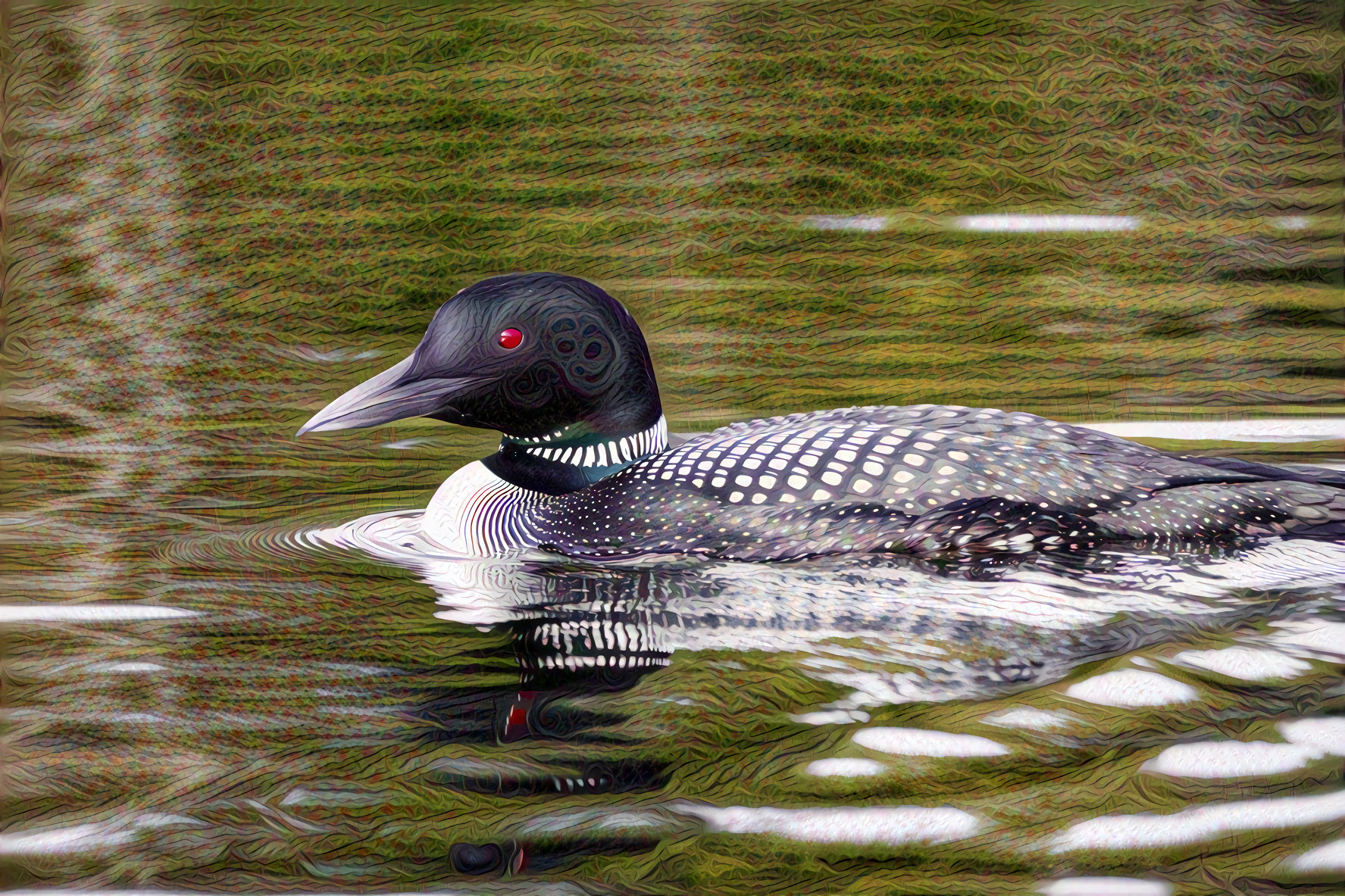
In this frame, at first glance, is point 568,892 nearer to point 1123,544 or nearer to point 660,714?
point 660,714

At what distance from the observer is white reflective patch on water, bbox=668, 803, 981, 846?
1098 mm

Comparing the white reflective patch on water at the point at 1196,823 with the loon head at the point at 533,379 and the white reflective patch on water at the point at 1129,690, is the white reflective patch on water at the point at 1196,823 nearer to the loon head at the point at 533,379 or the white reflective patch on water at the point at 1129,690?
the white reflective patch on water at the point at 1129,690

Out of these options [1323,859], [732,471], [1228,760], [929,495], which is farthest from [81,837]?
[1323,859]

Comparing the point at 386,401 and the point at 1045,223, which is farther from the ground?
the point at 1045,223

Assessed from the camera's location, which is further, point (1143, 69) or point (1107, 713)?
point (1143, 69)

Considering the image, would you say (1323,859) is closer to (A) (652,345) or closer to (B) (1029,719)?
(B) (1029,719)

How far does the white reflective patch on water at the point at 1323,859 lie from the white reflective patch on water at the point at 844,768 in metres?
0.52

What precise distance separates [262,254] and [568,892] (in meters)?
Result: 0.91

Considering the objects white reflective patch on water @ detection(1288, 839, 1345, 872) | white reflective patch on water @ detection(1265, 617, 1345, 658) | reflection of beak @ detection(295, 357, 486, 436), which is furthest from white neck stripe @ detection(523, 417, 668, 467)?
white reflective patch on water @ detection(1288, 839, 1345, 872)

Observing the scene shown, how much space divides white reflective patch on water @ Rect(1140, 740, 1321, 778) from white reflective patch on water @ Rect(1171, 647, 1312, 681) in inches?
3.2

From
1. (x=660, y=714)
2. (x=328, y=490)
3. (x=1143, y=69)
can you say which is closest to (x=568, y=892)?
(x=660, y=714)

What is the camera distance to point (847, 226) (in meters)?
1.29

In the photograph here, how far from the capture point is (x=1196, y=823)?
3.65ft

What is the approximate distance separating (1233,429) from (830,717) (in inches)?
26.4
